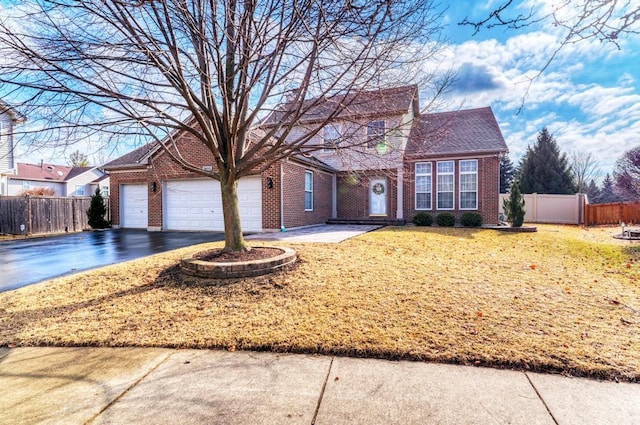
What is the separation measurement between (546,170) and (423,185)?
67.5 feet

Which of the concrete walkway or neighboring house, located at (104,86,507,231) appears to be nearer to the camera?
the concrete walkway

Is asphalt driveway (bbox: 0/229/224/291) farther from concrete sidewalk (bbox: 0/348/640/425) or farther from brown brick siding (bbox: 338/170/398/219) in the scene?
brown brick siding (bbox: 338/170/398/219)

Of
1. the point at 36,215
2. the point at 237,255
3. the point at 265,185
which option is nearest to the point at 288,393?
the point at 237,255

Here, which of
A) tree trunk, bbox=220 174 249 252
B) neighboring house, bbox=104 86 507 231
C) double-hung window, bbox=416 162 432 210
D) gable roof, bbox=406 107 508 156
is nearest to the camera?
tree trunk, bbox=220 174 249 252

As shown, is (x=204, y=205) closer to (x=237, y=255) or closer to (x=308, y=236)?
(x=308, y=236)

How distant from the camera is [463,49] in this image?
5.55 m

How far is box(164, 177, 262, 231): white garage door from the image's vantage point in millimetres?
12930

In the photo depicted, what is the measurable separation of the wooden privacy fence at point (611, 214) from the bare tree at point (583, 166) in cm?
2007

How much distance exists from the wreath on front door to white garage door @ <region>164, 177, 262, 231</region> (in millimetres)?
6568

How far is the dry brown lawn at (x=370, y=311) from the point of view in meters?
3.13

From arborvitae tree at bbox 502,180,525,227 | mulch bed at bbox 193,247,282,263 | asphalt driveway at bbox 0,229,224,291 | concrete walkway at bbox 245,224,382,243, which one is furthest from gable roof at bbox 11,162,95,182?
arborvitae tree at bbox 502,180,525,227

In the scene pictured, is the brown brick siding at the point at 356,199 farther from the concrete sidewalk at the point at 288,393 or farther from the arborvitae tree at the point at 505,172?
the arborvitae tree at the point at 505,172

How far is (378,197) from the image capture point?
54.6 ft

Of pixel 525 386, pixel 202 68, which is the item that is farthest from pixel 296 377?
pixel 202 68
